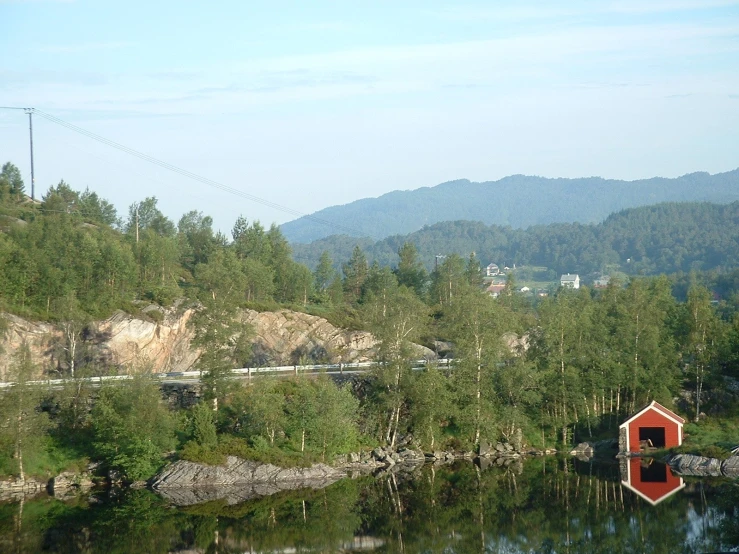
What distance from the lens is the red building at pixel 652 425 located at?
43094 millimetres

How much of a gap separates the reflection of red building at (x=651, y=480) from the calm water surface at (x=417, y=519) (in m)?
0.08

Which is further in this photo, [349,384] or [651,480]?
[349,384]

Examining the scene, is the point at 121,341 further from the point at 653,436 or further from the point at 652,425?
the point at 653,436

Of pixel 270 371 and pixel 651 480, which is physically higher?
pixel 270 371

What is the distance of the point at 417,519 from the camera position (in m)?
34.3

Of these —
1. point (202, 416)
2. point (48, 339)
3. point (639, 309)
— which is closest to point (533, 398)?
point (639, 309)

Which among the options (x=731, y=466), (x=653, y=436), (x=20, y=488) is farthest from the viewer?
(x=653, y=436)

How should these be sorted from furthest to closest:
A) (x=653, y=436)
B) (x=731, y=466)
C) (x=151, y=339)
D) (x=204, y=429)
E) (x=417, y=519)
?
(x=151, y=339) < (x=653, y=436) < (x=204, y=429) < (x=731, y=466) < (x=417, y=519)

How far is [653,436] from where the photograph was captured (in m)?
43.8

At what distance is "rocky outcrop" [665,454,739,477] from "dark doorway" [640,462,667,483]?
60cm

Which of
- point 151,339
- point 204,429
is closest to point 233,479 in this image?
point 204,429

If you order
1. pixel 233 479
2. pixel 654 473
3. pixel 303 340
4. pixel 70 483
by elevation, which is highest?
pixel 303 340

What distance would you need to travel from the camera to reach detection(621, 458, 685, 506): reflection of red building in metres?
36.6

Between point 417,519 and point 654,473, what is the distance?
11.8 metres
